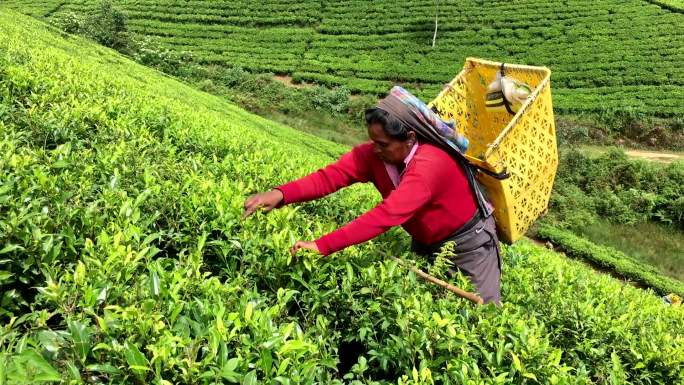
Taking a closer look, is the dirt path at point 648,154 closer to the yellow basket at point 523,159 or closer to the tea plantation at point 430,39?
the tea plantation at point 430,39

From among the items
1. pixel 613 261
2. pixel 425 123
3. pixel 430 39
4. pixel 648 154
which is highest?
pixel 425 123

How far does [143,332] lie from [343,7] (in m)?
39.5

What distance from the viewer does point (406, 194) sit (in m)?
2.37

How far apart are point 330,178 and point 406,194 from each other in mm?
634

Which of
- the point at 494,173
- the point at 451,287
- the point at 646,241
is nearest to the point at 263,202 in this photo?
the point at 451,287

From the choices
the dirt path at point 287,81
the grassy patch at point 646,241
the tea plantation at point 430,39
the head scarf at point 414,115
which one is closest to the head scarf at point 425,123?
the head scarf at point 414,115

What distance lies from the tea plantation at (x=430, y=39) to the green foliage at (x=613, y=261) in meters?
12.9

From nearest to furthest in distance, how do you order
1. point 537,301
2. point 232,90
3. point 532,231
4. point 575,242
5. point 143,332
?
point 143,332
point 537,301
point 575,242
point 532,231
point 232,90

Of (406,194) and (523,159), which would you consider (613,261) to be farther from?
(406,194)

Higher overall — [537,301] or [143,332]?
[143,332]

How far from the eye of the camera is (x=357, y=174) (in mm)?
2926

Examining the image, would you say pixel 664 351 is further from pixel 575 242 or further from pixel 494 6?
pixel 494 6

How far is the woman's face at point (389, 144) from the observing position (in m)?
2.46

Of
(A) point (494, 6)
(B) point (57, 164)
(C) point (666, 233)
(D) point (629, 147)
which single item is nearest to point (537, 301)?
(B) point (57, 164)
